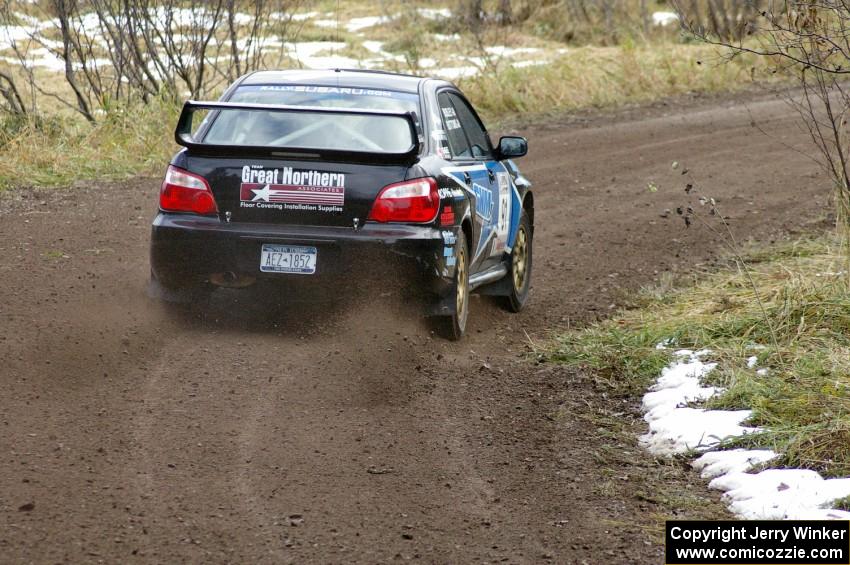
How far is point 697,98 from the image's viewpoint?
22.5m

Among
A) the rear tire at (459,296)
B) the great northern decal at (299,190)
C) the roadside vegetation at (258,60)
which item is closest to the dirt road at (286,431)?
the rear tire at (459,296)

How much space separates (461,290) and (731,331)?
1762 mm

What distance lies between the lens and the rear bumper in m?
7.17

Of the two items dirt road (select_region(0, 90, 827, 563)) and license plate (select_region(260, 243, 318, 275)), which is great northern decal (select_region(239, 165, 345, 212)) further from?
dirt road (select_region(0, 90, 827, 563))

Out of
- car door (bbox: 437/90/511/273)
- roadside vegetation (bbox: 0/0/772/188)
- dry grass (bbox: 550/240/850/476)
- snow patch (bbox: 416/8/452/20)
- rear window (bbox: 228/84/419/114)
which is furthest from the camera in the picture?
snow patch (bbox: 416/8/452/20)

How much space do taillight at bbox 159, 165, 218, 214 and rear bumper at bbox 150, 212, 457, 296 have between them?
0.22 ft

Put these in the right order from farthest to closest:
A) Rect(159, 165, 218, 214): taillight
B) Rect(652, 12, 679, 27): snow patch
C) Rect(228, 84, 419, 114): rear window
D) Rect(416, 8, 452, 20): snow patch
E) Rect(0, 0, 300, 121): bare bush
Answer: Rect(416, 8, 452, 20): snow patch, Rect(652, 12, 679, 27): snow patch, Rect(0, 0, 300, 121): bare bush, Rect(228, 84, 419, 114): rear window, Rect(159, 165, 218, 214): taillight

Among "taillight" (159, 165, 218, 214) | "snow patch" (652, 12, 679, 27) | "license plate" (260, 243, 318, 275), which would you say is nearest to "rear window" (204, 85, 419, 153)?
"taillight" (159, 165, 218, 214)

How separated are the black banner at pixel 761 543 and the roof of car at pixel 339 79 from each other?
13.6ft

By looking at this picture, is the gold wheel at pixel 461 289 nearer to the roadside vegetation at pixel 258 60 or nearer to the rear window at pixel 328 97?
the rear window at pixel 328 97

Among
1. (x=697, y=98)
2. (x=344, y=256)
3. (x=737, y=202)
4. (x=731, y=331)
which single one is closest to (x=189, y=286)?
(x=344, y=256)

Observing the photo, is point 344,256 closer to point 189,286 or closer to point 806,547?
point 189,286

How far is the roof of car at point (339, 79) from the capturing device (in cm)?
812

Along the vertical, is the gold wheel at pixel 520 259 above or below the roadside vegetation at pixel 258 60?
above
